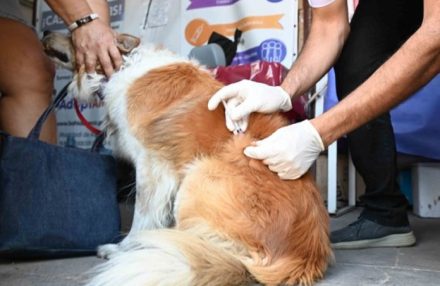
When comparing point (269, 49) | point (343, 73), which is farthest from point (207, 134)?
point (269, 49)

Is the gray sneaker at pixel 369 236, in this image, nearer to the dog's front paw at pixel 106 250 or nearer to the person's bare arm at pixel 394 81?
the person's bare arm at pixel 394 81

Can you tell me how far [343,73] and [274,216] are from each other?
1.00 meters

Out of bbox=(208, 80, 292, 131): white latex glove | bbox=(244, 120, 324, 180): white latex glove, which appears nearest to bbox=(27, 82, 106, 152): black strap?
bbox=(208, 80, 292, 131): white latex glove

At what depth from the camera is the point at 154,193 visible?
2199mm

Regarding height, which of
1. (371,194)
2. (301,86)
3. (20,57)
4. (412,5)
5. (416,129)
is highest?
(412,5)

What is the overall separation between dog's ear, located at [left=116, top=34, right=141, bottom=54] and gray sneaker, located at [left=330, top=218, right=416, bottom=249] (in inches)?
51.3

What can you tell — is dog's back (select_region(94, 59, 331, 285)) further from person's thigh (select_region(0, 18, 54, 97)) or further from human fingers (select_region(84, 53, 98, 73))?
person's thigh (select_region(0, 18, 54, 97))

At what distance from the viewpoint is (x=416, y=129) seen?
3.26 metres

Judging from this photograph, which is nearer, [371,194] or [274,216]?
[274,216]

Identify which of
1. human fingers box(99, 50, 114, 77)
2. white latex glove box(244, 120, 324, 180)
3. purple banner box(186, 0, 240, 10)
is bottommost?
white latex glove box(244, 120, 324, 180)

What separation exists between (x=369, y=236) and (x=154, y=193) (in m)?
0.99

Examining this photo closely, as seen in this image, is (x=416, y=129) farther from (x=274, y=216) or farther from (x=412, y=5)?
(x=274, y=216)

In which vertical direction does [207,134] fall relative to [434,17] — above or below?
below

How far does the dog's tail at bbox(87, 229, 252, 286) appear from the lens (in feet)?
4.74
